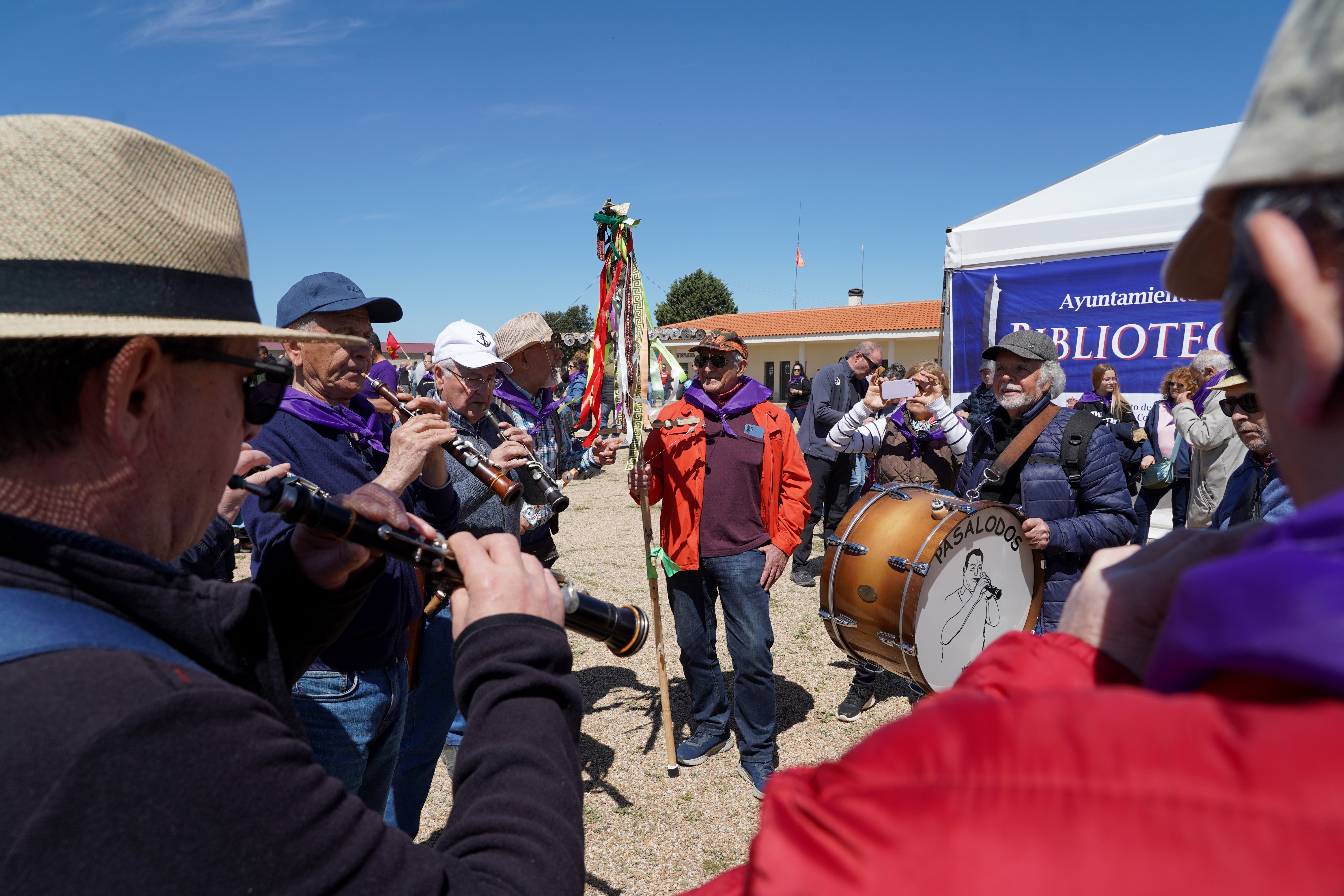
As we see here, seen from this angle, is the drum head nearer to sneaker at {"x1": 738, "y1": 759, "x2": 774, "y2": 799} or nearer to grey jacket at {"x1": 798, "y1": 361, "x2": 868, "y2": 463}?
sneaker at {"x1": 738, "y1": 759, "x2": 774, "y2": 799}

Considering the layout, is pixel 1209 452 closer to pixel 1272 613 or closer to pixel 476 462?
pixel 476 462

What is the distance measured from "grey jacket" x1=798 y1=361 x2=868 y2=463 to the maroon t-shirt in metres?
3.51

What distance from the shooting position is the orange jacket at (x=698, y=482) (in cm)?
409

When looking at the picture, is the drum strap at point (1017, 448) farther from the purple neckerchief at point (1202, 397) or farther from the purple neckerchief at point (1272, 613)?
the purple neckerchief at point (1272, 613)

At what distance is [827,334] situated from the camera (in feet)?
99.2

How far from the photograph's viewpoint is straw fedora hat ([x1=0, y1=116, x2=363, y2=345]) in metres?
0.87

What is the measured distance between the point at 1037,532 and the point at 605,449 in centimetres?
247

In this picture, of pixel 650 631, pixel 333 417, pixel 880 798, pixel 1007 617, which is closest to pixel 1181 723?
pixel 880 798

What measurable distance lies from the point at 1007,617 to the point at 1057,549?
529 millimetres

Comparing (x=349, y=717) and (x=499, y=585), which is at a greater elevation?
(x=499, y=585)

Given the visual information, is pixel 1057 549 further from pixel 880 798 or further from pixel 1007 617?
pixel 880 798

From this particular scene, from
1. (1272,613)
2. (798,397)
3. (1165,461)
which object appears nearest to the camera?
(1272,613)

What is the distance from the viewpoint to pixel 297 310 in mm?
2916

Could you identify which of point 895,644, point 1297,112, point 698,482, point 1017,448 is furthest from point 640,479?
point 1297,112
